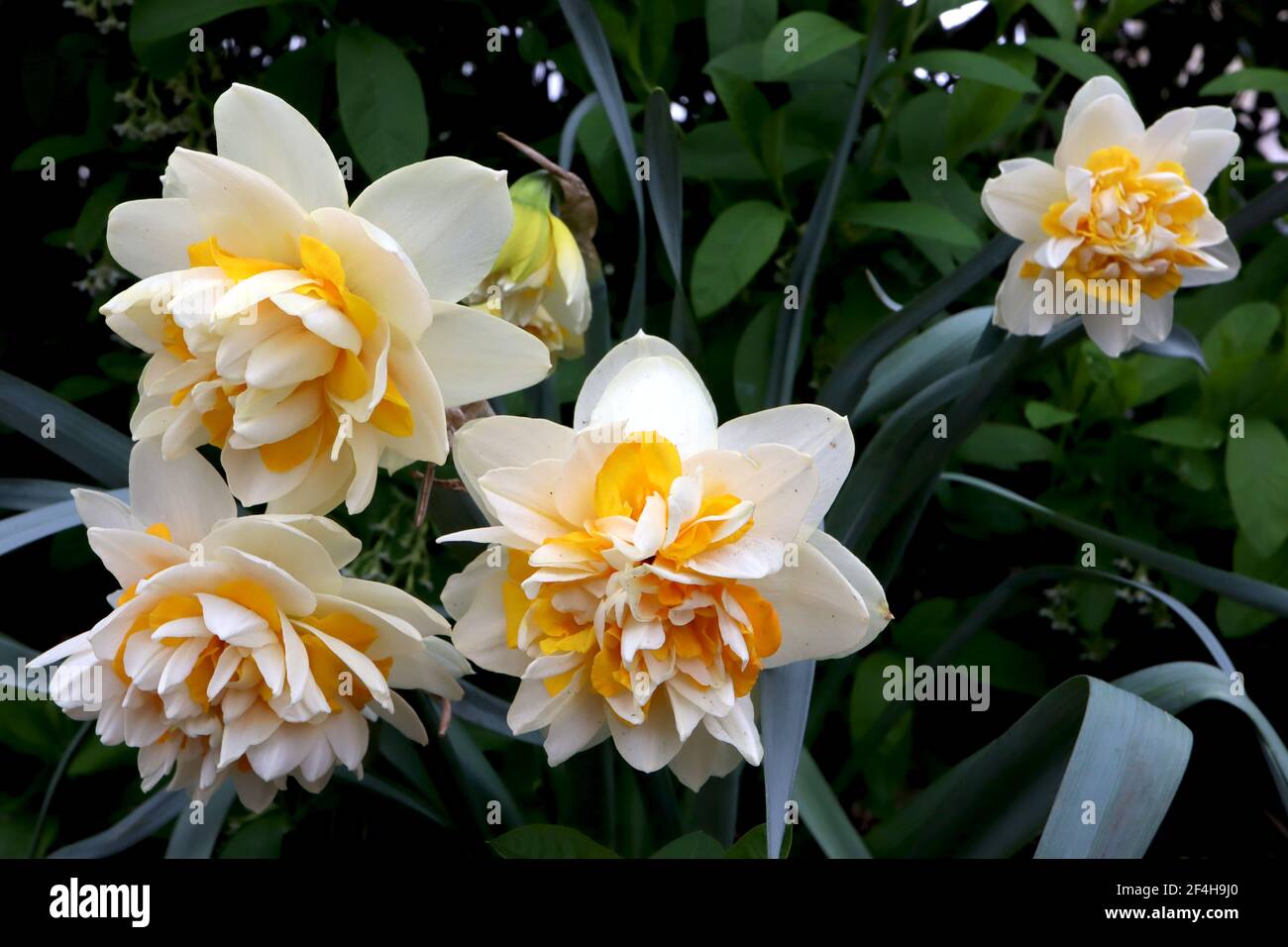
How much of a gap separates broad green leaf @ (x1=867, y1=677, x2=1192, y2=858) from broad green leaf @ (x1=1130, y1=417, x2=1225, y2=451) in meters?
0.38

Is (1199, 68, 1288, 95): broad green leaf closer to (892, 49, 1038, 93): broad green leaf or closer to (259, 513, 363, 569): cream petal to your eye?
(892, 49, 1038, 93): broad green leaf

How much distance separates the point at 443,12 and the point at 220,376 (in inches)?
30.7

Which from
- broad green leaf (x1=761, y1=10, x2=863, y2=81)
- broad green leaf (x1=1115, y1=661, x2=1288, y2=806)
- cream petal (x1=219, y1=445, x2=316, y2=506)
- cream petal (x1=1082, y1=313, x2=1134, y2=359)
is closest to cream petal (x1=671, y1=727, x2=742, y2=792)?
cream petal (x1=219, y1=445, x2=316, y2=506)

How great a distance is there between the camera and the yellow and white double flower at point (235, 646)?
50cm

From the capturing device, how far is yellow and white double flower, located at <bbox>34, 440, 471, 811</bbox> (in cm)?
50

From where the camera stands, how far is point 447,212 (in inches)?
20.5

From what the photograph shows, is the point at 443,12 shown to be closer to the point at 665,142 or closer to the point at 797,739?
the point at 665,142

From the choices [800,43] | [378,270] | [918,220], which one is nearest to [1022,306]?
[918,220]

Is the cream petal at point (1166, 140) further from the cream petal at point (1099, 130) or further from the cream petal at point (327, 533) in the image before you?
the cream petal at point (327, 533)

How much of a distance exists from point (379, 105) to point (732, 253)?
0.32 meters

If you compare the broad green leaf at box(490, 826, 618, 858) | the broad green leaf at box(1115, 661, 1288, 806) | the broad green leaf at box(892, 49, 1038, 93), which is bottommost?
the broad green leaf at box(490, 826, 618, 858)

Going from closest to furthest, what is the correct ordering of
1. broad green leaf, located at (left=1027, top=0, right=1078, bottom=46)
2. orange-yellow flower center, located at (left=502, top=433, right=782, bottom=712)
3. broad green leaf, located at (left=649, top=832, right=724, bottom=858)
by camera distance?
1. orange-yellow flower center, located at (left=502, top=433, right=782, bottom=712)
2. broad green leaf, located at (left=649, top=832, right=724, bottom=858)
3. broad green leaf, located at (left=1027, top=0, right=1078, bottom=46)
